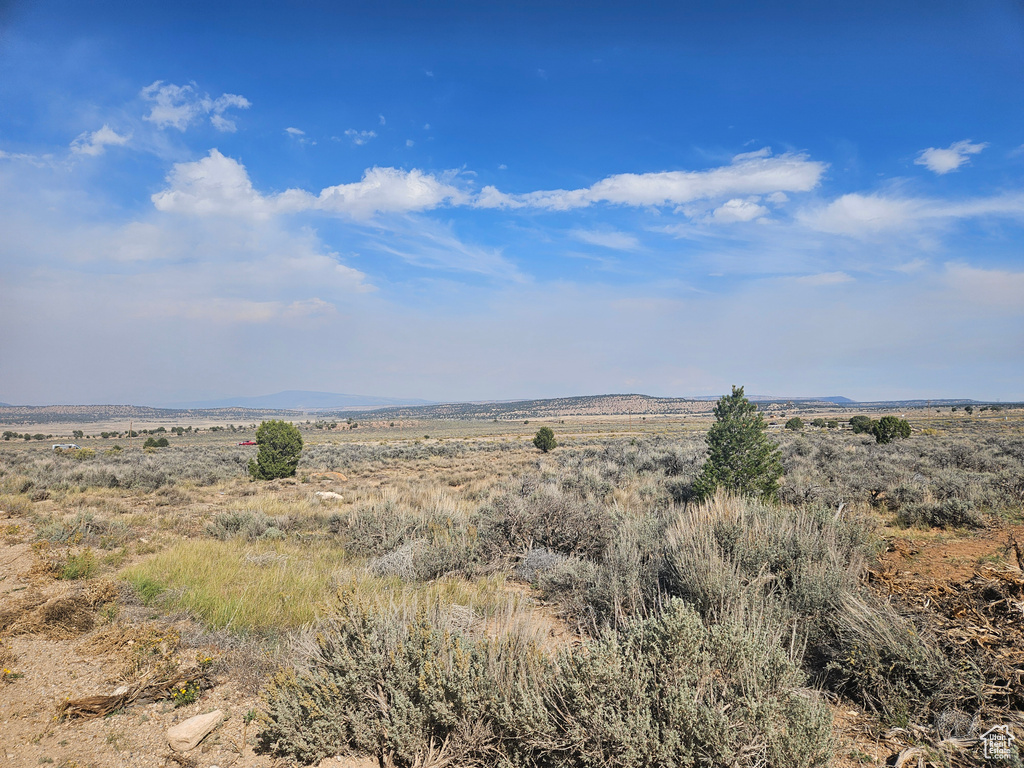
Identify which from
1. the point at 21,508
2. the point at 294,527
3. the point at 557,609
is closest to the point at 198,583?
the point at 294,527

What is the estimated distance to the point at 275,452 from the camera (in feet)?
67.1

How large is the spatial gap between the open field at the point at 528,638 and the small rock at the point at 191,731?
9 cm

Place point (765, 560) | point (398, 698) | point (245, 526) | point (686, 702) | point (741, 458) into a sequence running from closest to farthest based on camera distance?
point (686, 702) → point (398, 698) → point (765, 560) → point (245, 526) → point (741, 458)

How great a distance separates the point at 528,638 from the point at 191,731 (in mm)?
2794

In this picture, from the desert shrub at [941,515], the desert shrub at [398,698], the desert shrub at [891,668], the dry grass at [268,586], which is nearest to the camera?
the desert shrub at [398,698]

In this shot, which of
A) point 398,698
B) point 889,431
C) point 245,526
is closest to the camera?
point 398,698

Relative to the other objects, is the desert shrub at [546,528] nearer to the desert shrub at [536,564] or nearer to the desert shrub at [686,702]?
the desert shrub at [536,564]

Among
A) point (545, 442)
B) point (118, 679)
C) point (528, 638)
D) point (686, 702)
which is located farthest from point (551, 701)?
point (545, 442)

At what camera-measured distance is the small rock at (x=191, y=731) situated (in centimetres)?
358

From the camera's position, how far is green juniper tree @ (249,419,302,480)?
20020mm

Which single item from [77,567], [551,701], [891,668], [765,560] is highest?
[765,560]

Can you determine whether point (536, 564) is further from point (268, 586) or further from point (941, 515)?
point (941, 515)

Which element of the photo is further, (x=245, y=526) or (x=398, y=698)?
(x=245, y=526)

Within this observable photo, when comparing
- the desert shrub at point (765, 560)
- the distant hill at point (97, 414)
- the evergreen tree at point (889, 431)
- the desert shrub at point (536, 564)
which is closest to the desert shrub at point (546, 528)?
the desert shrub at point (536, 564)
